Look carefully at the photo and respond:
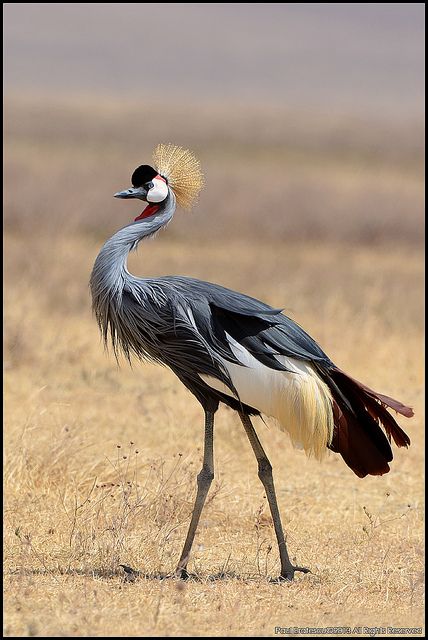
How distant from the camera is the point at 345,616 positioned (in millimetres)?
4844

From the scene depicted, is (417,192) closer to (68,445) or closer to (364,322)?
(364,322)

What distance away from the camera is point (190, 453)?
24.5 ft

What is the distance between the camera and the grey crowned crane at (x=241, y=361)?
533cm

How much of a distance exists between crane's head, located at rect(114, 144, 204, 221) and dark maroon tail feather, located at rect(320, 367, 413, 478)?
3.64ft

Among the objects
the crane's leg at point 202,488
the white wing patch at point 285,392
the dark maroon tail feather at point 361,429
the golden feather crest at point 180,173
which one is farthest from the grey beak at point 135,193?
the dark maroon tail feather at point 361,429

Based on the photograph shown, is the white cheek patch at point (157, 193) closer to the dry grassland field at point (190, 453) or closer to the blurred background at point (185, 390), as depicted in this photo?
the blurred background at point (185, 390)

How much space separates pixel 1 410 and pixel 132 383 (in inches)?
77.1

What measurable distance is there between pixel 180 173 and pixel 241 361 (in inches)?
40.1

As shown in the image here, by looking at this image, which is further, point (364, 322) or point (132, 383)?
point (364, 322)

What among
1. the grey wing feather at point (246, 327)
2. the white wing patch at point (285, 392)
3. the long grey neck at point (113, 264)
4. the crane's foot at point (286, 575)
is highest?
the long grey neck at point (113, 264)

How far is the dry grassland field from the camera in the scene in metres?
5.02

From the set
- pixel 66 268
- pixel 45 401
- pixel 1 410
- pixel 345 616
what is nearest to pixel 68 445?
pixel 1 410

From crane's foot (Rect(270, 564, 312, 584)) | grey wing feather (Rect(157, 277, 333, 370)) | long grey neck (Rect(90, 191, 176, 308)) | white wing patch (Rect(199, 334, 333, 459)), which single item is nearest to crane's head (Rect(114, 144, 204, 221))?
long grey neck (Rect(90, 191, 176, 308))

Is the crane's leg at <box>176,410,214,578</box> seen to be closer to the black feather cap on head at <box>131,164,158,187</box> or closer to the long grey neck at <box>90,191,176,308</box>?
the long grey neck at <box>90,191,176,308</box>
